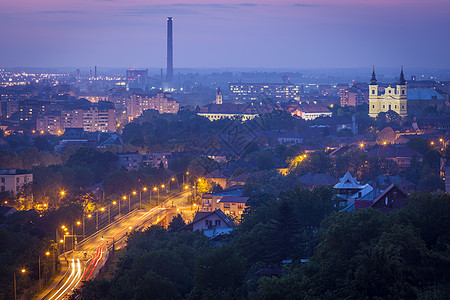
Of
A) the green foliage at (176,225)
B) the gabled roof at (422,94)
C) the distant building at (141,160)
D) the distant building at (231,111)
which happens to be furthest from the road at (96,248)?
the distant building at (231,111)

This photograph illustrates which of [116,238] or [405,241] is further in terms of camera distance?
[116,238]

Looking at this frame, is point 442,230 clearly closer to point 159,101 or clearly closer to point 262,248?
point 262,248

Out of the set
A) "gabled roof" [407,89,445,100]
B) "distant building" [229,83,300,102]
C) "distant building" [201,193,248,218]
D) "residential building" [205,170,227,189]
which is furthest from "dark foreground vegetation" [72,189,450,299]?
"distant building" [229,83,300,102]

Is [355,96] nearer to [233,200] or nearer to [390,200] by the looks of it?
[233,200]

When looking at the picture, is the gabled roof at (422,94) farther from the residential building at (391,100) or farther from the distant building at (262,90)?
the distant building at (262,90)

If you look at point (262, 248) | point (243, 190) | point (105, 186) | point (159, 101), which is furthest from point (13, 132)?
point (262, 248)

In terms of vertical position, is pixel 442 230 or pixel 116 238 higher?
pixel 442 230
